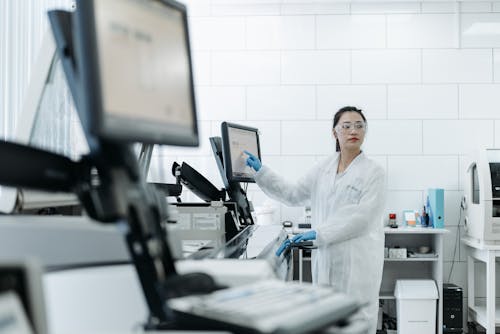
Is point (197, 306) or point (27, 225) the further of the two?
point (27, 225)

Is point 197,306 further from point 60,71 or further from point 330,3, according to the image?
point 330,3

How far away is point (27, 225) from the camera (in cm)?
116

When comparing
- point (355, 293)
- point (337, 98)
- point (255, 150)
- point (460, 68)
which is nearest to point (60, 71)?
point (255, 150)

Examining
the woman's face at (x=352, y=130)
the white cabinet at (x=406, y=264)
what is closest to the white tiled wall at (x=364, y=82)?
the white cabinet at (x=406, y=264)

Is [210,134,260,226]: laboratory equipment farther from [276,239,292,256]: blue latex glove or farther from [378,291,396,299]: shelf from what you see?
[378,291,396,299]: shelf

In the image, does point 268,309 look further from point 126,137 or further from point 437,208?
point 437,208

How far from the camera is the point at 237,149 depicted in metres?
2.93

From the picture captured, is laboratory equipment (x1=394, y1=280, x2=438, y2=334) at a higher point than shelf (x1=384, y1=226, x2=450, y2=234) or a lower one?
lower

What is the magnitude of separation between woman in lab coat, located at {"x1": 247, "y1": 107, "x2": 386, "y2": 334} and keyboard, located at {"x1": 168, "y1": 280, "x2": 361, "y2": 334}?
183 centimetres

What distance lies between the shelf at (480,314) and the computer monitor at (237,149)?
214 centimetres

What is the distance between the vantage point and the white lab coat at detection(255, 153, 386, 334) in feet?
9.45

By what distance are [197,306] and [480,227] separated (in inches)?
139

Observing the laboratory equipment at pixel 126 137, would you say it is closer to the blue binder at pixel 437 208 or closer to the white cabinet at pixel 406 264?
the blue binder at pixel 437 208

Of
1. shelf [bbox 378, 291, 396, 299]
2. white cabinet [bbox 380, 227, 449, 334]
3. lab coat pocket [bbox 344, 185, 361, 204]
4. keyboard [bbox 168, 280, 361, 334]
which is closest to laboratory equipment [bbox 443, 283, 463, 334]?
white cabinet [bbox 380, 227, 449, 334]
